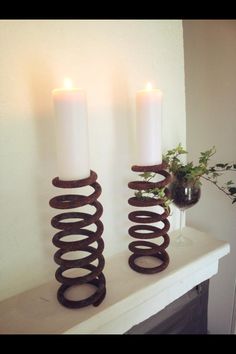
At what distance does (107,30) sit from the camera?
2.15 feet

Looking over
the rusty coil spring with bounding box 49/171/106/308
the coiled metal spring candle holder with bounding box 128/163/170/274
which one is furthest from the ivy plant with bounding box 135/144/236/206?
the rusty coil spring with bounding box 49/171/106/308

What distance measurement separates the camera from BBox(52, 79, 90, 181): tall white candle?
48 centimetres

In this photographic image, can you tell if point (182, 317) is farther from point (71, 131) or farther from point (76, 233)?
point (71, 131)

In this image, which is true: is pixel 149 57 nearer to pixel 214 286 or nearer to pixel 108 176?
pixel 108 176

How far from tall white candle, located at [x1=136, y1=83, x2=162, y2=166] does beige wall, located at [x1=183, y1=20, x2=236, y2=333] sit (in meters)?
0.34

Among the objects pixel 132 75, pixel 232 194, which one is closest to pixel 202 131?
pixel 232 194

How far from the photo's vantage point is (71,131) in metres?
0.50

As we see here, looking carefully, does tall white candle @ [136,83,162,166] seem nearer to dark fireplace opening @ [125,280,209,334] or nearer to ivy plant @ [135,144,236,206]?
ivy plant @ [135,144,236,206]

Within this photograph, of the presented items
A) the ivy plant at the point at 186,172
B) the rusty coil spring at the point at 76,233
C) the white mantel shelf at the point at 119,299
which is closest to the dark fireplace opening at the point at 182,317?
the white mantel shelf at the point at 119,299

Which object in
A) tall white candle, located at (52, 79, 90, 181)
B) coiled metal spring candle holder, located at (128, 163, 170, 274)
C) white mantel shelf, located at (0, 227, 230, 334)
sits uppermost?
tall white candle, located at (52, 79, 90, 181)

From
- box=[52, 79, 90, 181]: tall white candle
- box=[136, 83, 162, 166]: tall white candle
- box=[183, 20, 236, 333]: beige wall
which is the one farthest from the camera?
box=[183, 20, 236, 333]: beige wall

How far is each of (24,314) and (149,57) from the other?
2.33ft

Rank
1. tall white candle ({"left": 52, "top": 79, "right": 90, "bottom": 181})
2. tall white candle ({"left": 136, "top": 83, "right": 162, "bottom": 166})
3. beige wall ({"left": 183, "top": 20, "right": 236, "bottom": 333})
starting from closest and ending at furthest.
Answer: tall white candle ({"left": 52, "top": 79, "right": 90, "bottom": 181}) < tall white candle ({"left": 136, "top": 83, "right": 162, "bottom": 166}) < beige wall ({"left": 183, "top": 20, "right": 236, "bottom": 333})

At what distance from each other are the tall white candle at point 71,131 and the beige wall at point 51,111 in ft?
0.36
